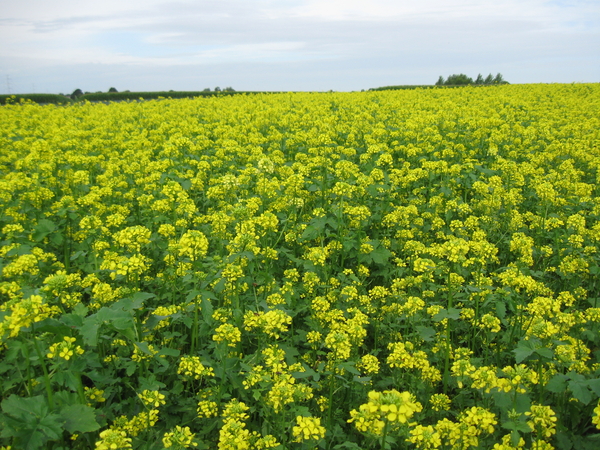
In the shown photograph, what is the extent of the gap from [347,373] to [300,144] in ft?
25.8

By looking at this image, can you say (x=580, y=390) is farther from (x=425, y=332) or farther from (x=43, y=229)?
(x=43, y=229)

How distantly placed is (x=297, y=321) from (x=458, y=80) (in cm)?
4903

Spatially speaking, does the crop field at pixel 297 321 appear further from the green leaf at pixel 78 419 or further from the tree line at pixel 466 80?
the tree line at pixel 466 80

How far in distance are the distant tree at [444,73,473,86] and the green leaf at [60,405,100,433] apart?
4961cm

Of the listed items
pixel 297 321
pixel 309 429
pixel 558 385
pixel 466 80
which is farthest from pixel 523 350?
pixel 466 80

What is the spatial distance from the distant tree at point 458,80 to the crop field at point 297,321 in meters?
42.6

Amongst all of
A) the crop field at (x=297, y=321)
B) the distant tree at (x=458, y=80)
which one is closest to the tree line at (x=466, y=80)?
the distant tree at (x=458, y=80)

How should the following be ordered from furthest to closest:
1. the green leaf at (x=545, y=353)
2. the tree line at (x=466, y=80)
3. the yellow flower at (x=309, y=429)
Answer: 1. the tree line at (x=466, y=80)
2. the green leaf at (x=545, y=353)
3. the yellow flower at (x=309, y=429)

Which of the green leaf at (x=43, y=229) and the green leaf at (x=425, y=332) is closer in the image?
the green leaf at (x=425, y=332)

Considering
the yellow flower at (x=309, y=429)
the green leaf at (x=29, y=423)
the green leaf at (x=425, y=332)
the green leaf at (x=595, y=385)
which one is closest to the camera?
the green leaf at (x=29, y=423)

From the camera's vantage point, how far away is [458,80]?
4647 centimetres

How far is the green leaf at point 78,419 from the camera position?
258cm

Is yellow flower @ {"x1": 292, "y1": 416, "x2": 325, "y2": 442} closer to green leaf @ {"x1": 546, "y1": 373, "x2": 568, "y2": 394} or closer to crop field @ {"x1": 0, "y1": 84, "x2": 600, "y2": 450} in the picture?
crop field @ {"x1": 0, "y1": 84, "x2": 600, "y2": 450}

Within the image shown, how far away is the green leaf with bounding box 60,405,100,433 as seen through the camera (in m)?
2.58
